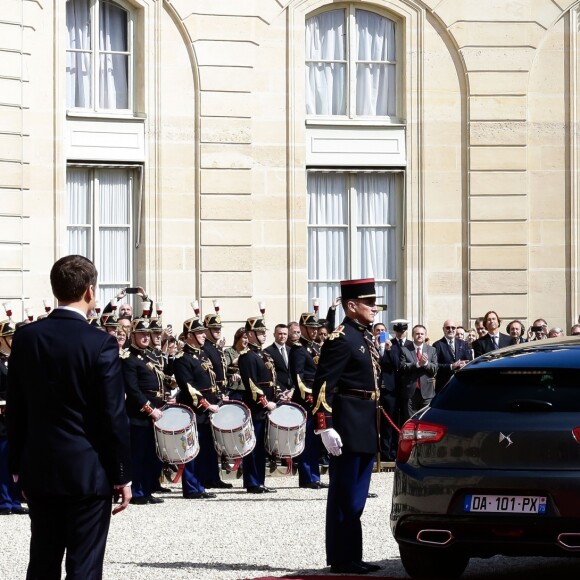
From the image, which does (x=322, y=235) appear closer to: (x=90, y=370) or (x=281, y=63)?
(x=281, y=63)

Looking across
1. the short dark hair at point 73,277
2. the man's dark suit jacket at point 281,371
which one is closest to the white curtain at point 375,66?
the man's dark suit jacket at point 281,371

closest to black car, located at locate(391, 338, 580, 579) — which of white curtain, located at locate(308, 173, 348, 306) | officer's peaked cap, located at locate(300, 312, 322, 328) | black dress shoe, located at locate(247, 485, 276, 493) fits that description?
black dress shoe, located at locate(247, 485, 276, 493)

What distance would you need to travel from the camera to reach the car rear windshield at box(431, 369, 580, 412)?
30.9ft

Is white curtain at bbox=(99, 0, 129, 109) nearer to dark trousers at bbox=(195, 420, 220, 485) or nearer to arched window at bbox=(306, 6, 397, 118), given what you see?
arched window at bbox=(306, 6, 397, 118)

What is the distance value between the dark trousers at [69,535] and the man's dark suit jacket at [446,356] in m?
13.1

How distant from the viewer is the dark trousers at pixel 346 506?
10656mm

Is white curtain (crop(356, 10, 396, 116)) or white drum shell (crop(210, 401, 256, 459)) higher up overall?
white curtain (crop(356, 10, 396, 116))

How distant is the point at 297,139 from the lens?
24672 mm

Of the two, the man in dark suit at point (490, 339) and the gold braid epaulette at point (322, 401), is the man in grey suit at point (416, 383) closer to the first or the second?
the man in dark suit at point (490, 339)

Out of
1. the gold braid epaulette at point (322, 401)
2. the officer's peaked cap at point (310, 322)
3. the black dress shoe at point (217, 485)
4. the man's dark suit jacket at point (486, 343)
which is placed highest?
the officer's peaked cap at point (310, 322)

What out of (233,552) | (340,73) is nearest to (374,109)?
(340,73)

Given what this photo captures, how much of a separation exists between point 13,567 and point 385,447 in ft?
30.7

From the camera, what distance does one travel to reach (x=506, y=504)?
365 inches

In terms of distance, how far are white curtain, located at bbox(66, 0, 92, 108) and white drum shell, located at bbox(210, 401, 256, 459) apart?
27.4 ft
